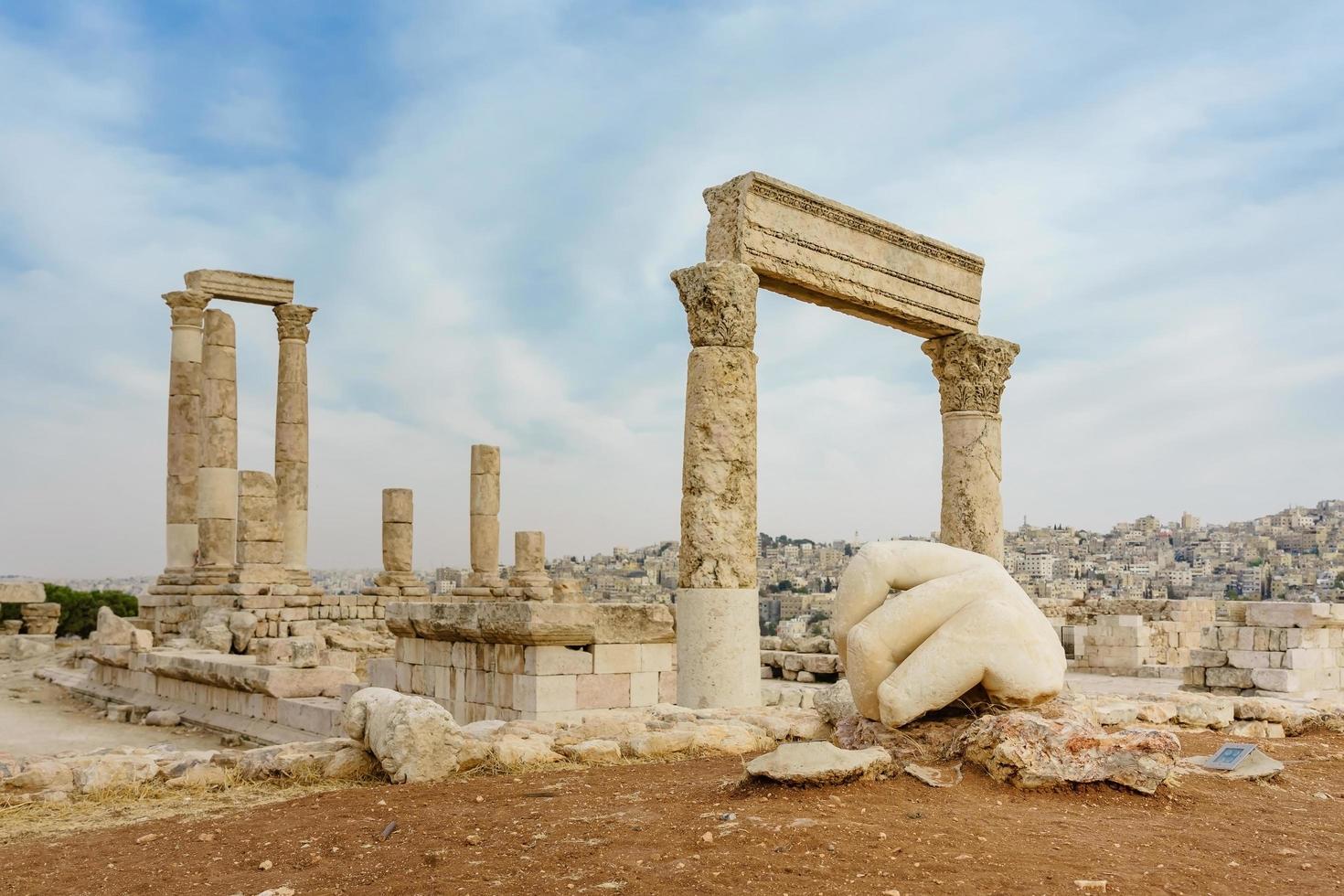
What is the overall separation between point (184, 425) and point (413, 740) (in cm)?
2021

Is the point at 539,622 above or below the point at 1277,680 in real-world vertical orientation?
above

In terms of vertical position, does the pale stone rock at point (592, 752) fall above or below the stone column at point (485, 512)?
below

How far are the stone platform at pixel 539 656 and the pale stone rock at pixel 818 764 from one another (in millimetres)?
5019

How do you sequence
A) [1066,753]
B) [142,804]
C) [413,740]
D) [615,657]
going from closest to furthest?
[1066,753] → [413,740] → [142,804] → [615,657]

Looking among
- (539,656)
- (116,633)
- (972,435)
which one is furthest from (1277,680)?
(116,633)

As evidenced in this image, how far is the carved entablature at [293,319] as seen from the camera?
86.4ft

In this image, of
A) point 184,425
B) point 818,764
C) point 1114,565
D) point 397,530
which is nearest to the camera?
point 818,764

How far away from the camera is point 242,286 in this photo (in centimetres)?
2544

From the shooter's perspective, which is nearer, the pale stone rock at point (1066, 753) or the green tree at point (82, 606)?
the pale stone rock at point (1066, 753)

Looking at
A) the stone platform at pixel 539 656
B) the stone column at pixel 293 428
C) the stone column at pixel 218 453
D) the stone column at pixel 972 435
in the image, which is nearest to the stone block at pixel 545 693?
the stone platform at pixel 539 656

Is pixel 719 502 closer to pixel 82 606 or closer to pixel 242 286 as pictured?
pixel 242 286

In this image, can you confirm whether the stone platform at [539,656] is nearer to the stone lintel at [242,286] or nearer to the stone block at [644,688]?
the stone block at [644,688]

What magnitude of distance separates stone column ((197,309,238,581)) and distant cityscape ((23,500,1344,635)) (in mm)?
10252

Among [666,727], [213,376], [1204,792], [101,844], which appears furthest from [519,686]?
[213,376]
